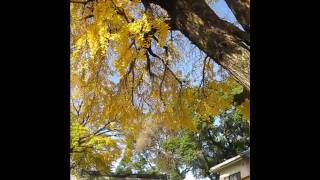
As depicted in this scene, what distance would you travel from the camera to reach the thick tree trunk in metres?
3.05

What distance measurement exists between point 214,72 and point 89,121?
2923 mm

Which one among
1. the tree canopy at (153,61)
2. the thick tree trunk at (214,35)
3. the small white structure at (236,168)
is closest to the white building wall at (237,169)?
the small white structure at (236,168)

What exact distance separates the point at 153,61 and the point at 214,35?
116 inches

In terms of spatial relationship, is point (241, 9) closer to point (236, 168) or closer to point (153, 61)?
point (153, 61)

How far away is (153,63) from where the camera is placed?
6.21 metres

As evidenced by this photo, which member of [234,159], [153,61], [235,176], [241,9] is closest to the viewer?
[241,9]

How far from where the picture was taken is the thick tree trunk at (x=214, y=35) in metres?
3.05

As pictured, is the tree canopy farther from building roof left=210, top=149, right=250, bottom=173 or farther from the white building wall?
the white building wall

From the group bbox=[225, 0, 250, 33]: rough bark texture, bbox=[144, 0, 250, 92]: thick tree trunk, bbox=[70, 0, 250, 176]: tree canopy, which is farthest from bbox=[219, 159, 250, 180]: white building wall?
bbox=[225, 0, 250, 33]: rough bark texture

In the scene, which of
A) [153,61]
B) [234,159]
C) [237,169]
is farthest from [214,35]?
[237,169]

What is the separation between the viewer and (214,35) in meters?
3.31

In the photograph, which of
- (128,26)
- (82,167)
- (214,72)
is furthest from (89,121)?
(128,26)
